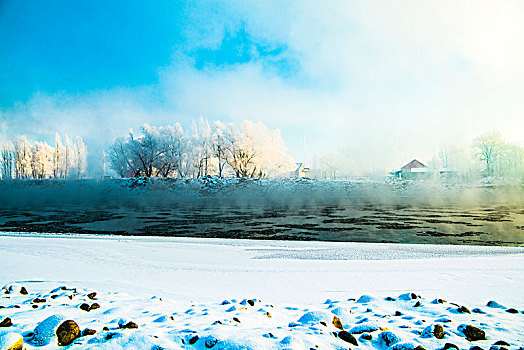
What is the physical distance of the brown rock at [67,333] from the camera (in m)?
1.65

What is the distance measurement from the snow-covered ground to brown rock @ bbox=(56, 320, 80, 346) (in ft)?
0.15

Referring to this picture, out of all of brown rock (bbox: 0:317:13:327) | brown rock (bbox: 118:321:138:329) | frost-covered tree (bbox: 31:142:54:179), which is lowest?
brown rock (bbox: 118:321:138:329)

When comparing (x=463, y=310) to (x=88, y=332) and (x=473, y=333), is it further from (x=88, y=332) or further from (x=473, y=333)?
(x=88, y=332)

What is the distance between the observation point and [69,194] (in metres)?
26.2

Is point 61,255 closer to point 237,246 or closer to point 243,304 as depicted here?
point 237,246

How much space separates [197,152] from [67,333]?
1294 inches

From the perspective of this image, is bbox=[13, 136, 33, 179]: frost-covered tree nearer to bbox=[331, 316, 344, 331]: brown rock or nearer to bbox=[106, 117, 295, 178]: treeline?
bbox=[106, 117, 295, 178]: treeline

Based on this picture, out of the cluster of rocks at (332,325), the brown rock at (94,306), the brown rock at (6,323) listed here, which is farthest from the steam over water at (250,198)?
the brown rock at (6,323)

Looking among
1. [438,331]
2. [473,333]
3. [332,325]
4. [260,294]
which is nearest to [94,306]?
[260,294]

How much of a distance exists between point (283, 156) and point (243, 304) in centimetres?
3354

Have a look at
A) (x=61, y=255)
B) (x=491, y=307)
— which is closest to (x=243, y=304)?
(x=491, y=307)

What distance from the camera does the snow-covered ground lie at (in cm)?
174

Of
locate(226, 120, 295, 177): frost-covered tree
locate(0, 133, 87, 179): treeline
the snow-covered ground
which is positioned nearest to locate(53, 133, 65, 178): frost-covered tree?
locate(0, 133, 87, 179): treeline

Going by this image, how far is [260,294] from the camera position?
9.48 feet
